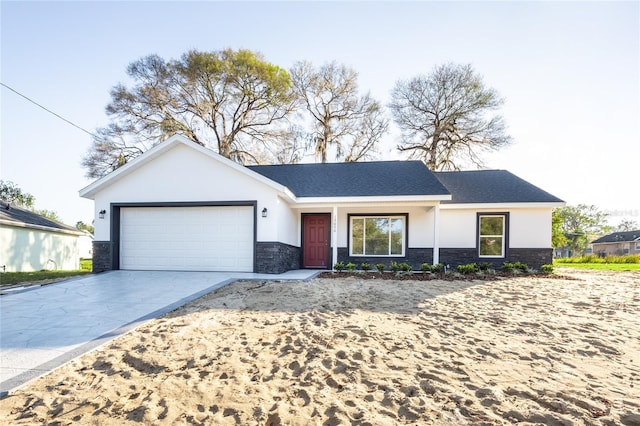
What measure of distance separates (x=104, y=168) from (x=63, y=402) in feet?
68.8

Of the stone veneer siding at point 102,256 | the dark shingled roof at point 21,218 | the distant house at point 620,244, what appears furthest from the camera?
the distant house at point 620,244

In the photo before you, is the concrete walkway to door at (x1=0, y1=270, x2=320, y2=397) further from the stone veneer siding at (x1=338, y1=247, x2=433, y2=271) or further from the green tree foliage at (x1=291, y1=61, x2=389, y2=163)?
the green tree foliage at (x1=291, y1=61, x2=389, y2=163)

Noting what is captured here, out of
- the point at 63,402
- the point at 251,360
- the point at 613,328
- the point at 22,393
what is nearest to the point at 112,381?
the point at 63,402

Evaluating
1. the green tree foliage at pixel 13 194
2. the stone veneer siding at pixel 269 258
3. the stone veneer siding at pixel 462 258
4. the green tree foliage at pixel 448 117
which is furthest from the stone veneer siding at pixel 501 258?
the green tree foliage at pixel 13 194

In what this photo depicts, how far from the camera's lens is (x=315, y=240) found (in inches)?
519

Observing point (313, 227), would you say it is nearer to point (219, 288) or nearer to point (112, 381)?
point (219, 288)

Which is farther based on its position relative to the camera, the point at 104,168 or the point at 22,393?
the point at 104,168

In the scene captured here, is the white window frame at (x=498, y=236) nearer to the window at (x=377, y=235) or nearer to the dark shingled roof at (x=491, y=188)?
the dark shingled roof at (x=491, y=188)

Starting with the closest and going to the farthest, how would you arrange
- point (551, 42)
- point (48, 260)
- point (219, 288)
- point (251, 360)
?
A: point (251, 360) → point (219, 288) → point (551, 42) → point (48, 260)

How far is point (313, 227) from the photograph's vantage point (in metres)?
13.2

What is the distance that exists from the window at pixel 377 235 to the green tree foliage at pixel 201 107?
1226 cm

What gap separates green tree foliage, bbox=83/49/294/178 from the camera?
20.9m

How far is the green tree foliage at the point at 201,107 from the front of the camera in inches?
822

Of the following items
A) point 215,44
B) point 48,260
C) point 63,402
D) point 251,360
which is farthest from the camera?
point 215,44
